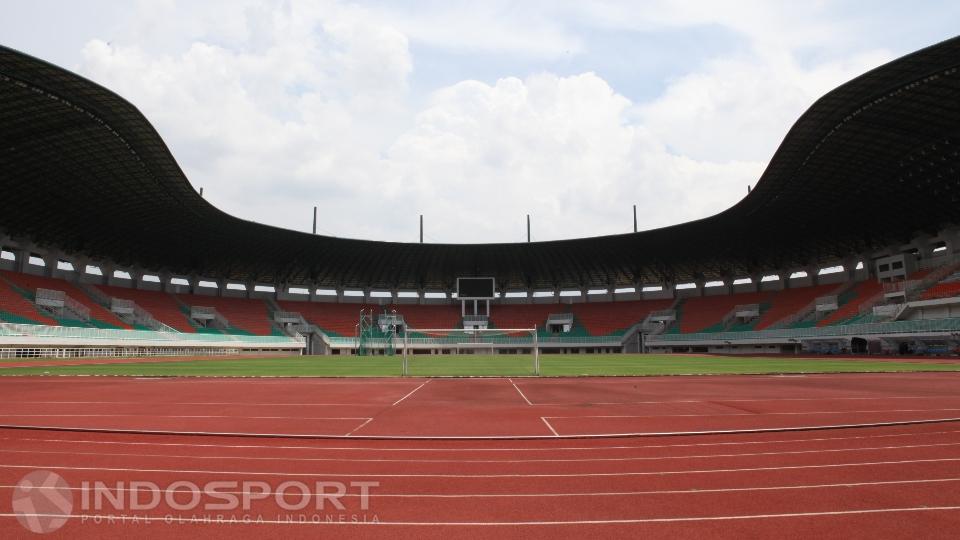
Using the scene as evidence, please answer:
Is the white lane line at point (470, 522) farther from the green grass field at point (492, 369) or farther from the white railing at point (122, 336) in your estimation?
the white railing at point (122, 336)

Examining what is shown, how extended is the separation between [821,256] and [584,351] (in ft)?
111

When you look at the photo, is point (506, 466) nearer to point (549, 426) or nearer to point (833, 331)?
point (549, 426)

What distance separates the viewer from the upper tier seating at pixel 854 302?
2255 inches

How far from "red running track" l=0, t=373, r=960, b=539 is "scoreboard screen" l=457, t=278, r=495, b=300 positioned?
63.4 meters

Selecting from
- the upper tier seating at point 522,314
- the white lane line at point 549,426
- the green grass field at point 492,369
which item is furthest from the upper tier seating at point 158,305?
the white lane line at point 549,426

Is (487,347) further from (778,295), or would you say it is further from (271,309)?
(778,295)

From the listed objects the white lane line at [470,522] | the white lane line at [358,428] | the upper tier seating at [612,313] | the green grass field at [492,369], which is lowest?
the green grass field at [492,369]

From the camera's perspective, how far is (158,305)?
68.0 m

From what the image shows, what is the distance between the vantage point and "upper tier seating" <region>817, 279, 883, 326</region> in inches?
2255

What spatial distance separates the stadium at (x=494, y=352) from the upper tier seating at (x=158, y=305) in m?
0.56

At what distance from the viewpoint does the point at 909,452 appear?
868 centimetres

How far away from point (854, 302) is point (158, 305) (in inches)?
3251

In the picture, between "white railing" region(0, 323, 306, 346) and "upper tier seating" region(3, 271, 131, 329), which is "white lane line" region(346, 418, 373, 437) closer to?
"white railing" region(0, 323, 306, 346)

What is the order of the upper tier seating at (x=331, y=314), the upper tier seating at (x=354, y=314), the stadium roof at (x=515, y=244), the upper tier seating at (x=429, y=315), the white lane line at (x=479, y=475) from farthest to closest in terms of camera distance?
the upper tier seating at (x=429, y=315)
the upper tier seating at (x=354, y=314)
the upper tier seating at (x=331, y=314)
the stadium roof at (x=515, y=244)
the white lane line at (x=479, y=475)
